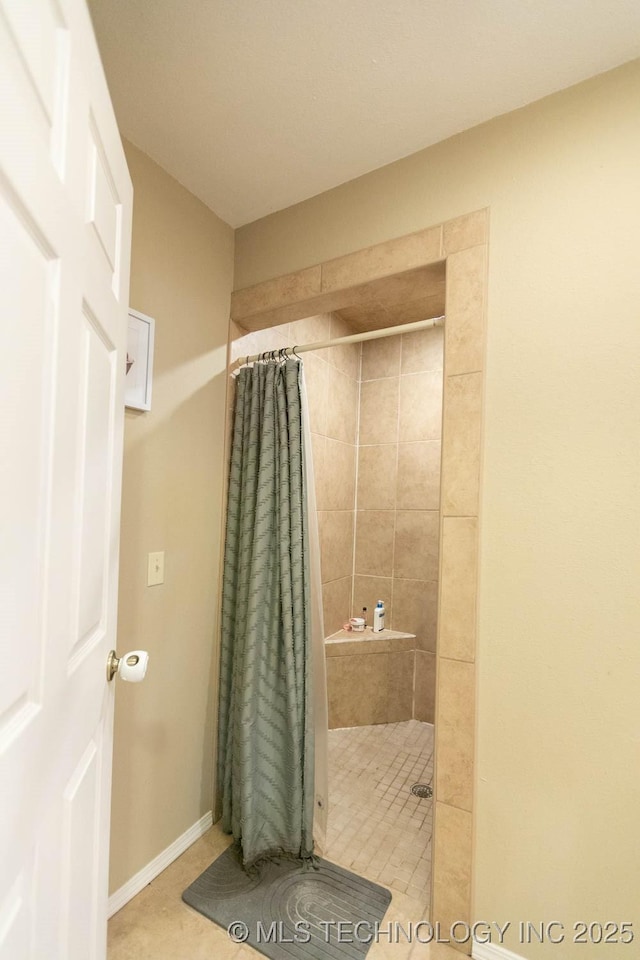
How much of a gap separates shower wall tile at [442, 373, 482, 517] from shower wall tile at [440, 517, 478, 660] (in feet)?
0.16

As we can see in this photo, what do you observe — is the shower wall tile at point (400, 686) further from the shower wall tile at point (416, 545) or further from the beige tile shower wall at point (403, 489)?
the shower wall tile at point (416, 545)

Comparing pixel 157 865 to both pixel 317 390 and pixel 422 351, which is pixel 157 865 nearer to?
pixel 317 390

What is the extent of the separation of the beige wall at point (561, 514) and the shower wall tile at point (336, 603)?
4.75 ft

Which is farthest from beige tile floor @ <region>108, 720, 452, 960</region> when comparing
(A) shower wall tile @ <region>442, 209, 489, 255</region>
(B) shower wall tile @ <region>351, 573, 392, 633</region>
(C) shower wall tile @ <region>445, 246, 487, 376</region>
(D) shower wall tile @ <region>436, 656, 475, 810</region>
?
(A) shower wall tile @ <region>442, 209, 489, 255</region>

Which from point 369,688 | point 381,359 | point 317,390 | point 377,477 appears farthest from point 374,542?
point 381,359

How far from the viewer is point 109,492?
2.69 feet

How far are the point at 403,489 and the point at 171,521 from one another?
1.67m

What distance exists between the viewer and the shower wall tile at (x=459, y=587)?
4.02ft

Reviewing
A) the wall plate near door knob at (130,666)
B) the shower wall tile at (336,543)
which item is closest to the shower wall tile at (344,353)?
the shower wall tile at (336,543)

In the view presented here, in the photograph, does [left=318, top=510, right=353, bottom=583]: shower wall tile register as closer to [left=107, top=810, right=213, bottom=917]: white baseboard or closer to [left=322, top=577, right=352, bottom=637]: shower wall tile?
[left=322, top=577, right=352, bottom=637]: shower wall tile

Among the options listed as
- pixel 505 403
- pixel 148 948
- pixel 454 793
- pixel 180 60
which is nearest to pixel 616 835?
pixel 454 793

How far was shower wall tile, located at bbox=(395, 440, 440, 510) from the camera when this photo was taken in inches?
105

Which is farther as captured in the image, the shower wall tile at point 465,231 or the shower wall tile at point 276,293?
the shower wall tile at point 276,293

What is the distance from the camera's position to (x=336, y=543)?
2719mm
